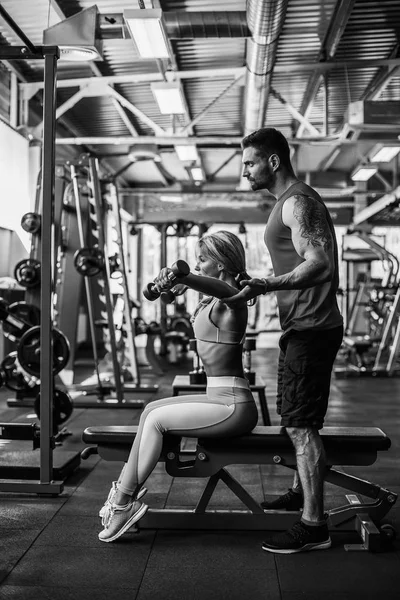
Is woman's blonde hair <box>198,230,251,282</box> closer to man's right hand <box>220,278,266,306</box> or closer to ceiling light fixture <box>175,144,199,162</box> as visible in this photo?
man's right hand <box>220,278,266,306</box>

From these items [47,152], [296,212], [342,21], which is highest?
[342,21]

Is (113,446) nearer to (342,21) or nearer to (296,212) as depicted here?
(296,212)

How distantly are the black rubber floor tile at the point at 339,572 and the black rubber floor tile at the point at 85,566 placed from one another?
0.47 metres

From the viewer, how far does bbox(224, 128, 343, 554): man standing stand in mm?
2203

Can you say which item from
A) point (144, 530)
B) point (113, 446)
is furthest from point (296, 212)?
point (144, 530)

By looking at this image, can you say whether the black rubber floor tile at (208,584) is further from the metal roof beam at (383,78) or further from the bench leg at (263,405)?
the metal roof beam at (383,78)

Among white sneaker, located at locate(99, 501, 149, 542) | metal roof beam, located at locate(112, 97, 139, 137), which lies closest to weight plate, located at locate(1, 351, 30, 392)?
white sneaker, located at locate(99, 501, 149, 542)

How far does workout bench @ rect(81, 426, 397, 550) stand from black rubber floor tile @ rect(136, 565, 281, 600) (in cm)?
36

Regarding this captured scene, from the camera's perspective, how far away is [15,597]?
1916mm

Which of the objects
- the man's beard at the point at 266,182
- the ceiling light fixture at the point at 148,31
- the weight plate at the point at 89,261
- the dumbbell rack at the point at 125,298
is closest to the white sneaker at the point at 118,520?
the man's beard at the point at 266,182

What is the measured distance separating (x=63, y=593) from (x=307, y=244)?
1.28m

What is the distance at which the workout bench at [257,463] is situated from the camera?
2367 mm

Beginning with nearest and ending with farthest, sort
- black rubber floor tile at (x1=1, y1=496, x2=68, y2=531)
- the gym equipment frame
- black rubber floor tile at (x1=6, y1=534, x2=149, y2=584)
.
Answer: black rubber floor tile at (x1=6, y1=534, x2=149, y2=584), black rubber floor tile at (x1=1, y1=496, x2=68, y2=531), the gym equipment frame

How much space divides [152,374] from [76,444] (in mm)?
3510
